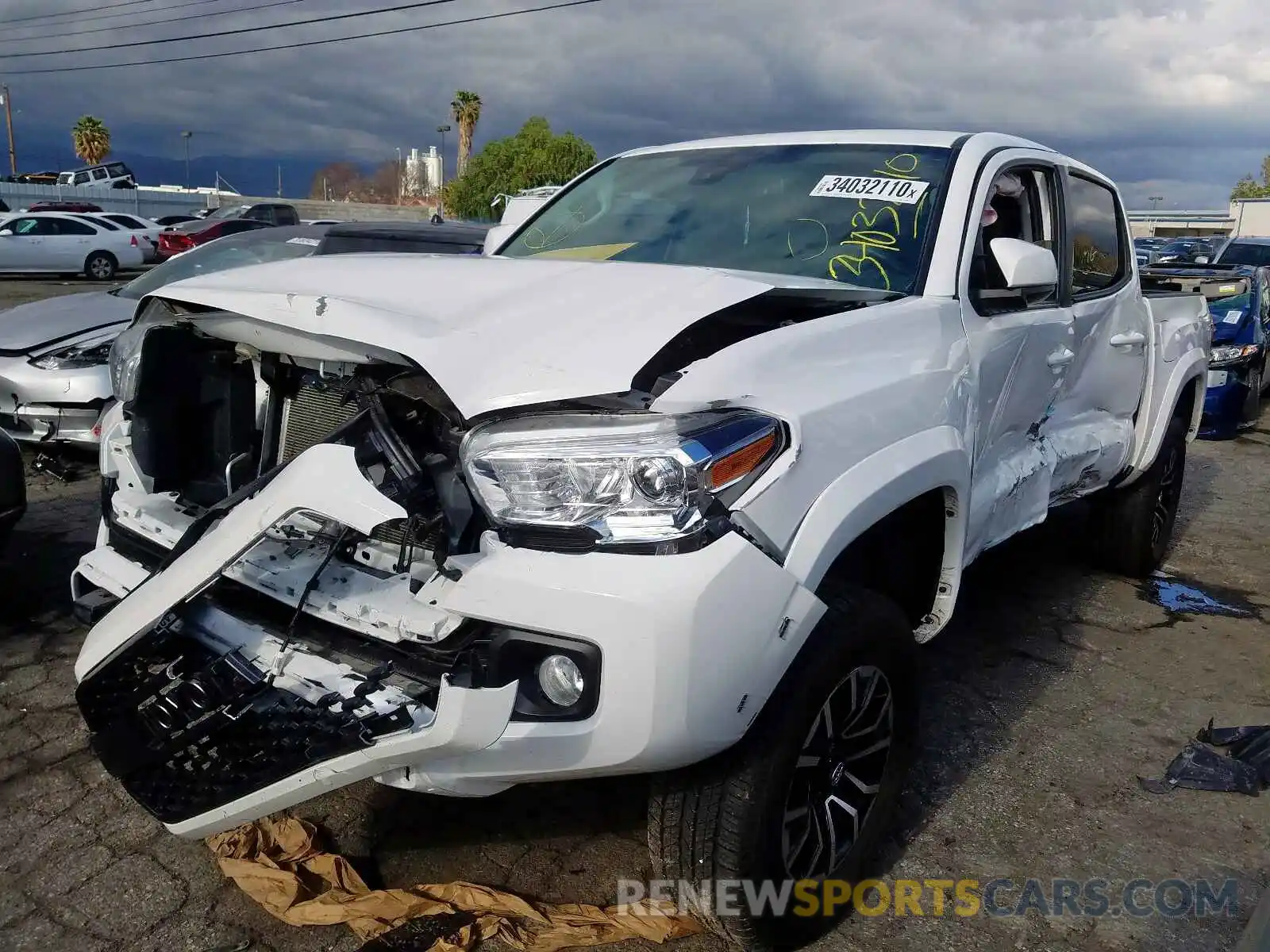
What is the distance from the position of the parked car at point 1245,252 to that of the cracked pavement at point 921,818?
11.1m

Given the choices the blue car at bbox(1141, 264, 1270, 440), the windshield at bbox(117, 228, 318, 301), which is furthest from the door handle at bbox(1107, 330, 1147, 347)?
the blue car at bbox(1141, 264, 1270, 440)

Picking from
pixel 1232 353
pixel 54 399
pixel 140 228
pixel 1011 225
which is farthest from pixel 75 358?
pixel 140 228

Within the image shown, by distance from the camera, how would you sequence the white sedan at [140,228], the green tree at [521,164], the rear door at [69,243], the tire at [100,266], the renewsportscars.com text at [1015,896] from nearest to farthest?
the renewsportscars.com text at [1015,896] → the rear door at [69,243] → the tire at [100,266] → the white sedan at [140,228] → the green tree at [521,164]

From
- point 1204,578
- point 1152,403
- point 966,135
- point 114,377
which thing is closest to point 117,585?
point 114,377

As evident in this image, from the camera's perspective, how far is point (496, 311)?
7.72ft

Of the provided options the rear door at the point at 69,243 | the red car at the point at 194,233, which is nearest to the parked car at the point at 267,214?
the red car at the point at 194,233

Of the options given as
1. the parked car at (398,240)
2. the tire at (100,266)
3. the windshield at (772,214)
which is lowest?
the tire at (100,266)

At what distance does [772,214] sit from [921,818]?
76.5 inches

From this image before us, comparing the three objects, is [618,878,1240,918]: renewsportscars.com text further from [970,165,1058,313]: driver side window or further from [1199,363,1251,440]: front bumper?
[1199,363,1251,440]: front bumper

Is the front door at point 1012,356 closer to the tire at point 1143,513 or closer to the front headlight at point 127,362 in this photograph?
the tire at point 1143,513

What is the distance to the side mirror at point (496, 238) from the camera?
13.7 feet

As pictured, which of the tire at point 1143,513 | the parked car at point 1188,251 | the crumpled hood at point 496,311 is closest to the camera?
the crumpled hood at point 496,311

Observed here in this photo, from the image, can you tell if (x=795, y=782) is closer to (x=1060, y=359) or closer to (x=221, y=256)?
(x=1060, y=359)

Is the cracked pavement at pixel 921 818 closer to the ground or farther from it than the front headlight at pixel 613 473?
closer to the ground
